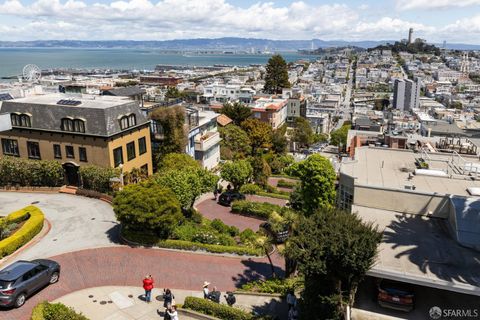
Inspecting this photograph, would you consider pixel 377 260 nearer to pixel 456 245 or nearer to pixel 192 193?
pixel 456 245

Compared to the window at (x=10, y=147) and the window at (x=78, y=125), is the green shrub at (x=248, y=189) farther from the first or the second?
the window at (x=10, y=147)

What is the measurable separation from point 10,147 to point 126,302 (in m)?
29.5

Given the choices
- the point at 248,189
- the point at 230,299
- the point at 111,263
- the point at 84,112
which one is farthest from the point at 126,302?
the point at 248,189

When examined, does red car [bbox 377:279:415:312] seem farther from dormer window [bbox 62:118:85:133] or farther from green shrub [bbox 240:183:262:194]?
dormer window [bbox 62:118:85:133]

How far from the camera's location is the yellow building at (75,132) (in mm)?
39156

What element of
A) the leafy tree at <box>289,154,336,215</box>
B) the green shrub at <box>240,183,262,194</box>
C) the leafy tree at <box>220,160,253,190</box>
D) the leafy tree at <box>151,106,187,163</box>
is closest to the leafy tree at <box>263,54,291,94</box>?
the leafy tree at <box>151,106,187,163</box>

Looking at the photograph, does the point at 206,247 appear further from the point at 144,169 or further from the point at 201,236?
the point at 144,169

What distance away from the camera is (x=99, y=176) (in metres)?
37.8

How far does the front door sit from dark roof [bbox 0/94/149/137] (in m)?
3.86

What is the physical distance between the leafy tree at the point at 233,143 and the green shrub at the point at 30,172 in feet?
90.0

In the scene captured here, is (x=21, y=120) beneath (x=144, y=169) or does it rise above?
above

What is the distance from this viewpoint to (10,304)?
19.5 m

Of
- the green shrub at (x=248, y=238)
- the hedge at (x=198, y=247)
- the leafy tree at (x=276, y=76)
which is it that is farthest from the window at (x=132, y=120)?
the leafy tree at (x=276, y=76)

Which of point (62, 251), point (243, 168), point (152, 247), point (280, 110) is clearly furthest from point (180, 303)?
point (280, 110)
